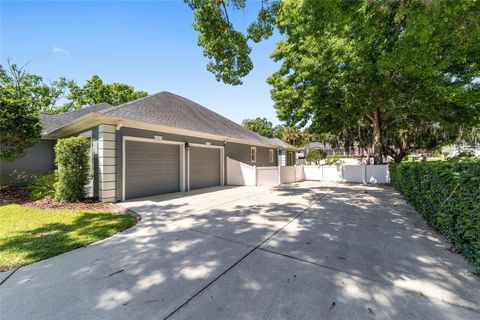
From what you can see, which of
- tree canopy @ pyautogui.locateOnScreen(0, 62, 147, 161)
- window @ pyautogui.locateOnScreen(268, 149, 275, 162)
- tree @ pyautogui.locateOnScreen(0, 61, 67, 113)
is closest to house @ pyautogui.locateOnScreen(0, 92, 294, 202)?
tree canopy @ pyautogui.locateOnScreen(0, 62, 147, 161)

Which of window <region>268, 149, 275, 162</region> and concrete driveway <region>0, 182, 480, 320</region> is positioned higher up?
window <region>268, 149, 275, 162</region>

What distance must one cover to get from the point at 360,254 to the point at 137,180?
25.1ft

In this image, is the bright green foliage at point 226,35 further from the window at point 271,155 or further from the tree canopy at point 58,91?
the tree canopy at point 58,91

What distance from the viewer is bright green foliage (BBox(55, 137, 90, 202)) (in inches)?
268

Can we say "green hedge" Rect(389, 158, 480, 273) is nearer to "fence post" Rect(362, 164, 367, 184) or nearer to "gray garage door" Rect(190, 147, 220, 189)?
"gray garage door" Rect(190, 147, 220, 189)

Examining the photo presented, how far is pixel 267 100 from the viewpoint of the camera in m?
13.1

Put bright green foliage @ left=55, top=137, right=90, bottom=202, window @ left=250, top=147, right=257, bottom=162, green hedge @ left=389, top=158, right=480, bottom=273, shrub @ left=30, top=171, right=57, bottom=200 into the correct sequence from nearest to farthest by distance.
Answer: green hedge @ left=389, top=158, right=480, bottom=273 → bright green foliage @ left=55, top=137, right=90, bottom=202 → shrub @ left=30, top=171, right=57, bottom=200 → window @ left=250, top=147, right=257, bottom=162

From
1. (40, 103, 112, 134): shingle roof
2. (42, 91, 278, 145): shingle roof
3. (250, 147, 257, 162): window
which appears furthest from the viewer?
(250, 147, 257, 162): window

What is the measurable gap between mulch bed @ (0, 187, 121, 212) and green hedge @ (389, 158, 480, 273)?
7697 mm

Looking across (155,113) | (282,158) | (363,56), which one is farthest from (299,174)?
(155,113)

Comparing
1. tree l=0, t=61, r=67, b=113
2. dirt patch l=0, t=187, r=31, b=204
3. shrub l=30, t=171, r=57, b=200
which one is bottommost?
dirt patch l=0, t=187, r=31, b=204

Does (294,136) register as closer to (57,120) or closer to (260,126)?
(260,126)

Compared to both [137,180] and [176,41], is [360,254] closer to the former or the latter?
[137,180]

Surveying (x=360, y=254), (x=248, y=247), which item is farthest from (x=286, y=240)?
(x=360, y=254)
